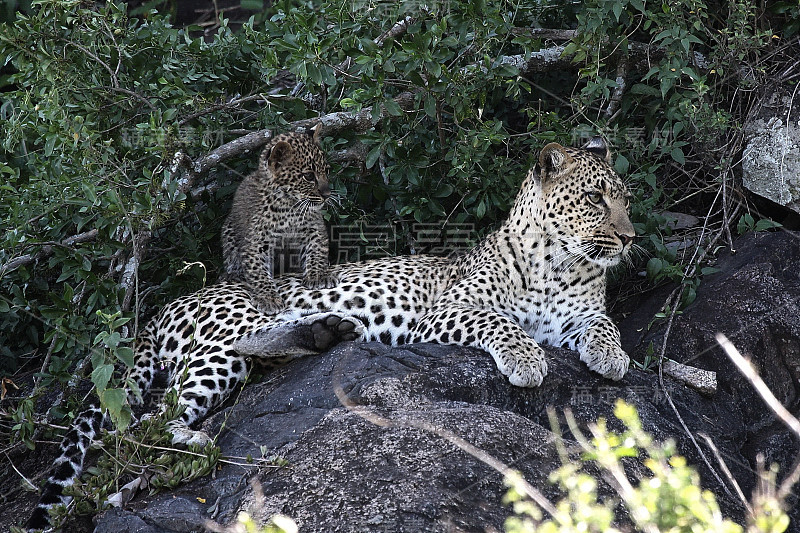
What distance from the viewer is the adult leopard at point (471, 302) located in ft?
21.2

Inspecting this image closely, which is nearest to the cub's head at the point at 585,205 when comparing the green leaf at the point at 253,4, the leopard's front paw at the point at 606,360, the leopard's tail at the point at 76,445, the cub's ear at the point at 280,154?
the leopard's front paw at the point at 606,360

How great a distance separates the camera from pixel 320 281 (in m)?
7.50

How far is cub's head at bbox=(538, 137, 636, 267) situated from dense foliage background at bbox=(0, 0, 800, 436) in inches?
20.1

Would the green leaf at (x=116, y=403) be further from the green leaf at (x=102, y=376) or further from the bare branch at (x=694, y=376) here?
the bare branch at (x=694, y=376)

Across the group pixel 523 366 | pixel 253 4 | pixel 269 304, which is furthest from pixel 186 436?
pixel 253 4

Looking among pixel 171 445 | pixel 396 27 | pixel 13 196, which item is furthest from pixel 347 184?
pixel 171 445

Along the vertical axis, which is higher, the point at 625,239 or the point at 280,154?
the point at 280,154

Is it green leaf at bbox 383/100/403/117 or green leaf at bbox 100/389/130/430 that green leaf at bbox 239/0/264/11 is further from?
green leaf at bbox 100/389/130/430

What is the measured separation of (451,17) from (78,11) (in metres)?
2.81

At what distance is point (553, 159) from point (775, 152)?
7.37ft

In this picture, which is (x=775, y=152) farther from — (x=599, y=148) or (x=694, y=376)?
(x=694, y=376)

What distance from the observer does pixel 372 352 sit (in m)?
6.20

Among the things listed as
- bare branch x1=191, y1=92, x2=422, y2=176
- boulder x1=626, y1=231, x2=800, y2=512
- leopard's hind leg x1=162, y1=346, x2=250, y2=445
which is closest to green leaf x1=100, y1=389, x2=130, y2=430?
leopard's hind leg x1=162, y1=346, x2=250, y2=445

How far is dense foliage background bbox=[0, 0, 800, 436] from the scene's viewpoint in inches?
260
